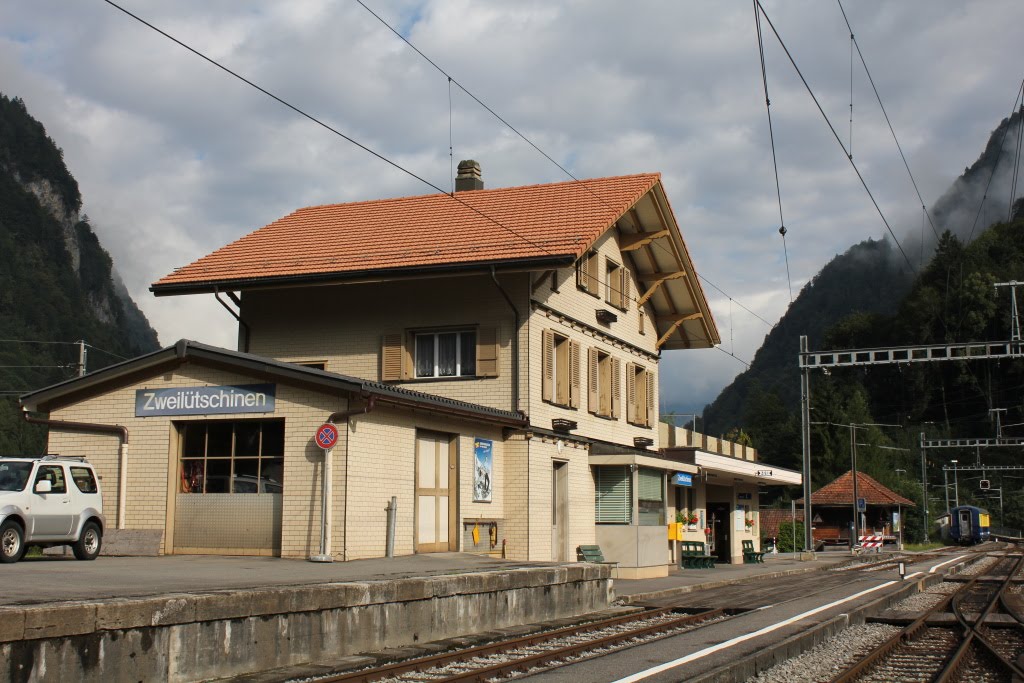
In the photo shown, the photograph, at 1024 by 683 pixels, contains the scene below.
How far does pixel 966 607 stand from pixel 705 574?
818 centimetres

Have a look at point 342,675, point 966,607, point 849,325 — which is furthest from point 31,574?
point 849,325

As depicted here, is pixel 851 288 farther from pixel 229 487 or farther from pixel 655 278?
pixel 229 487

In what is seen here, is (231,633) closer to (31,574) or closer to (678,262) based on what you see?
(31,574)

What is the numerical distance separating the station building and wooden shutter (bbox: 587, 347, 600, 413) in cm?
12

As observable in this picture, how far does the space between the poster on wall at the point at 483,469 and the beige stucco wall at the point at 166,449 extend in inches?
175

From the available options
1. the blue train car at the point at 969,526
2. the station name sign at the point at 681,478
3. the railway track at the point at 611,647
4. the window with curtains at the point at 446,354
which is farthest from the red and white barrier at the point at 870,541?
the window with curtains at the point at 446,354

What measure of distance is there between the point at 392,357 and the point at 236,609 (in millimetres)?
13468

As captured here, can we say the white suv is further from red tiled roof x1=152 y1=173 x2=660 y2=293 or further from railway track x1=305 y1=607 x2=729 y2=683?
red tiled roof x1=152 y1=173 x2=660 y2=293

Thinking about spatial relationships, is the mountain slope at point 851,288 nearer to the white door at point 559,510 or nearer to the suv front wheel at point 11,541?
the white door at point 559,510

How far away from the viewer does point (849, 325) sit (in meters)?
116

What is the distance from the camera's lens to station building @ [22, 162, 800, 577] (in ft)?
58.5

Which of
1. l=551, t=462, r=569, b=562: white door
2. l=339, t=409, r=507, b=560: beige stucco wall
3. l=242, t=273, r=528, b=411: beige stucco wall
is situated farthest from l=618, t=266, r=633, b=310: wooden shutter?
l=339, t=409, r=507, b=560: beige stucco wall

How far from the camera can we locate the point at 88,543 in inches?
627

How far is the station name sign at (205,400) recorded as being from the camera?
1800cm
